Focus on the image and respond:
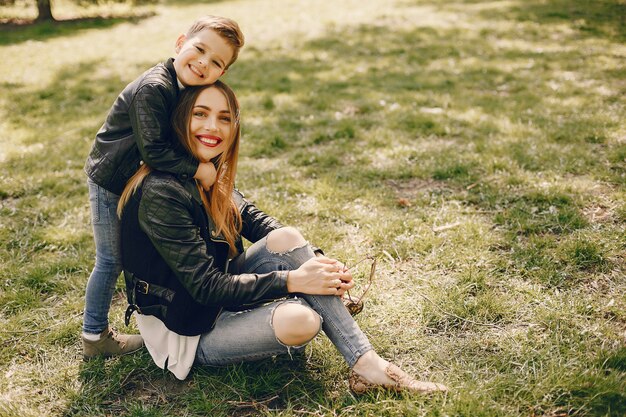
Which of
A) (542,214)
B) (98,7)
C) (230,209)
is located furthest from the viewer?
(98,7)

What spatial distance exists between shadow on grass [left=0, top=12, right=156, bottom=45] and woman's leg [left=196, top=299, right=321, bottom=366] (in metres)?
10.9

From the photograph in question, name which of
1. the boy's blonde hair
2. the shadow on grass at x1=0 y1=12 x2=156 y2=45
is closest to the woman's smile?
the boy's blonde hair

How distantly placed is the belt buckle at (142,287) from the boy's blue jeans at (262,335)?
14.4 inches

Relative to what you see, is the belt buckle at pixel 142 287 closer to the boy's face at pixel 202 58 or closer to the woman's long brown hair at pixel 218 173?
the woman's long brown hair at pixel 218 173

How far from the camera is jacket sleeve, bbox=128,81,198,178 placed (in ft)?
8.46

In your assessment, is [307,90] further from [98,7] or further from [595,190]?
[98,7]

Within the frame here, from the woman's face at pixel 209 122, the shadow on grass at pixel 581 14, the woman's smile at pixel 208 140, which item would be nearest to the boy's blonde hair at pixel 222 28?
the woman's face at pixel 209 122

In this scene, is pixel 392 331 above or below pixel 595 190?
below

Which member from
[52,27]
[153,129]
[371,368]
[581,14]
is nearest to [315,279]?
[371,368]

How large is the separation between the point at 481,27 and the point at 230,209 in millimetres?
9015

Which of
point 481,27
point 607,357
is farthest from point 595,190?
point 481,27

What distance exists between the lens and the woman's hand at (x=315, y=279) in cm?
262

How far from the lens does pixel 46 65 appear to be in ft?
30.6

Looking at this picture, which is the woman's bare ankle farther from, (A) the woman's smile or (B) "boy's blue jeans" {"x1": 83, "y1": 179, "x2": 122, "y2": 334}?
(B) "boy's blue jeans" {"x1": 83, "y1": 179, "x2": 122, "y2": 334}
